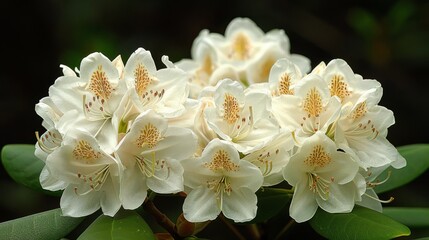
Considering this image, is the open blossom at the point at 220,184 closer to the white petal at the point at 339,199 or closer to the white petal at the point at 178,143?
the white petal at the point at 178,143

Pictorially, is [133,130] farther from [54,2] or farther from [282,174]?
[54,2]

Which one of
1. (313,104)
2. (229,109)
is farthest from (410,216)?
(229,109)

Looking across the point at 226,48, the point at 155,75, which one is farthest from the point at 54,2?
the point at 155,75

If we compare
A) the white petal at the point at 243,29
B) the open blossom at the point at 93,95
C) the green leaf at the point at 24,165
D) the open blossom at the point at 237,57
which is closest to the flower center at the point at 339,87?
the open blossom at the point at 93,95

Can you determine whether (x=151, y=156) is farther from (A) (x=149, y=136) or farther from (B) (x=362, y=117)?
(B) (x=362, y=117)

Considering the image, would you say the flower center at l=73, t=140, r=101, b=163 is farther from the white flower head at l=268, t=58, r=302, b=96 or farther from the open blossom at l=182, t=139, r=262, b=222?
the white flower head at l=268, t=58, r=302, b=96

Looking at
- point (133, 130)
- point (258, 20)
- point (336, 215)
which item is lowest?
point (258, 20)

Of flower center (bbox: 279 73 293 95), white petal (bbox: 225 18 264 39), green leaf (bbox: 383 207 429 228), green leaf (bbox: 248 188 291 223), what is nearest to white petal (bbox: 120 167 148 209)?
green leaf (bbox: 248 188 291 223)
